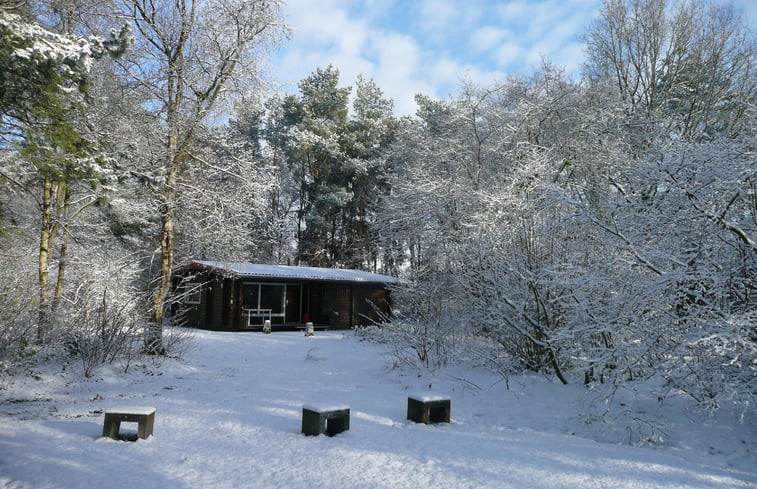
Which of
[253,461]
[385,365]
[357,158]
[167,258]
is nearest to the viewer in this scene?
[253,461]

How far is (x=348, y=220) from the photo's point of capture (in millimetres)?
32969

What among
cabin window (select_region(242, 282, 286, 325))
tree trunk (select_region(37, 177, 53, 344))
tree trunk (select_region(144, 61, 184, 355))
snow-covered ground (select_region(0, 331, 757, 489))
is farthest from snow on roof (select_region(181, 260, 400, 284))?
snow-covered ground (select_region(0, 331, 757, 489))

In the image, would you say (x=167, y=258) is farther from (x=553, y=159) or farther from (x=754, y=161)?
(x=754, y=161)

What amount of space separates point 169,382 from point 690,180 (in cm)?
910

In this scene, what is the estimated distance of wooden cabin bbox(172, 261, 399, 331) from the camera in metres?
20.0

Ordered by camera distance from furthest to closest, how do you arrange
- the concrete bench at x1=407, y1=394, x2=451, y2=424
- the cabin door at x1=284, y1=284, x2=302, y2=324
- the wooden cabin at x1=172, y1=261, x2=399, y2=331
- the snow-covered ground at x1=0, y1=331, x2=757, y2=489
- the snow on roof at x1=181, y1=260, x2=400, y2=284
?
the cabin door at x1=284, y1=284, x2=302, y2=324
the wooden cabin at x1=172, y1=261, x2=399, y2=331
the snow on roof at x1=181, y1=260, x2=400, y2=284
the concrete bench at x1=407, y1=394, x2=451, y2=424
the snow-covered ground at x1=0, y1=331, x2=757, y2=489

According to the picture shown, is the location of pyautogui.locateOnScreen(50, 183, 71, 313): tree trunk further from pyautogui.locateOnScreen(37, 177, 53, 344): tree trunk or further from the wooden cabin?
the wooden cabin

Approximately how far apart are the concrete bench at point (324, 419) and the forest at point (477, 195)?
9.81ft

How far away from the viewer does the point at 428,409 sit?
21.5 feet

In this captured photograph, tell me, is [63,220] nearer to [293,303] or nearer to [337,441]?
[337,441]

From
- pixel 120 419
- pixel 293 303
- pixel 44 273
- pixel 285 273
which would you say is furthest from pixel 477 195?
pixel 293 303

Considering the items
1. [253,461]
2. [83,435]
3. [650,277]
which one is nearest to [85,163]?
[83,435]

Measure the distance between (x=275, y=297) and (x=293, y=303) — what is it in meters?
0.95

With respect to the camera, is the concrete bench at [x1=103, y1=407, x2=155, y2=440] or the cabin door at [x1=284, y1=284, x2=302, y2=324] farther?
the cabin door at [x1=284, y1=284, x2=302, y2=324]
